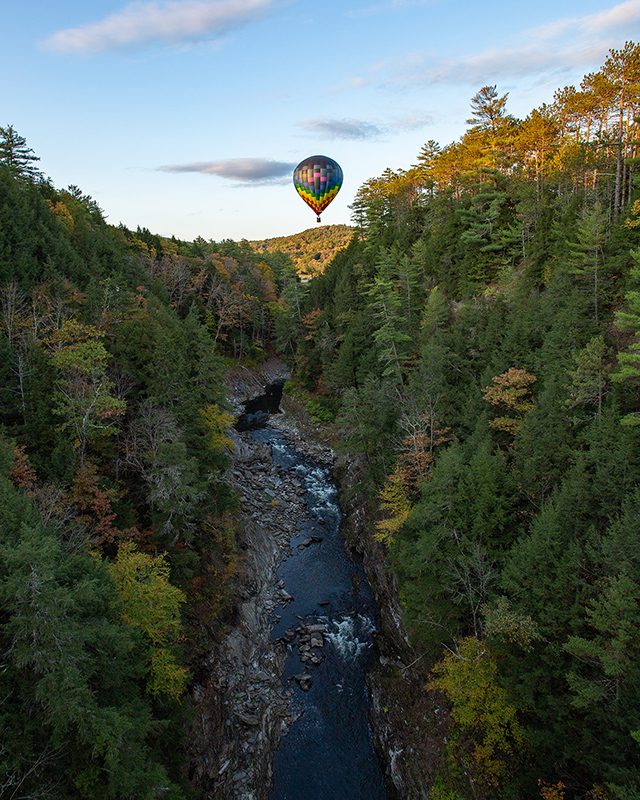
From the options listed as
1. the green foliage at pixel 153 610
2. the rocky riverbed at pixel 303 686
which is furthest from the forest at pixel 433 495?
the rocky riverbed at pixel 303 686

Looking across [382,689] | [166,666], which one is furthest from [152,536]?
[382,689]

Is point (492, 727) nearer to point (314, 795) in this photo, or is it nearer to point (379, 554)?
point (314, 795)

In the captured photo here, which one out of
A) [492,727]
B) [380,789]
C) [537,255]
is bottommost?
[380,789]

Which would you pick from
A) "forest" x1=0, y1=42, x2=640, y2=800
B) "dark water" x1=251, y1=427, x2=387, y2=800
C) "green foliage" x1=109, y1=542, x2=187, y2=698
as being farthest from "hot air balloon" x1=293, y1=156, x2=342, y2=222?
"green foliage" x1=109, y1=542, x2=187, y2=698

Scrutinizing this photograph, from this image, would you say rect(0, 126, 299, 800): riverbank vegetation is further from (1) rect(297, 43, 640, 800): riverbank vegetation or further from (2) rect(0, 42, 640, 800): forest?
(1) rect(297, 43, 640, 800): riverbank vegetation

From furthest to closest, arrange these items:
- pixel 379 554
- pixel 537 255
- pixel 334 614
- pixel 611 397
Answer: pixel 537 255, pixel 379 554, pixel 334 614, pixel 611 397

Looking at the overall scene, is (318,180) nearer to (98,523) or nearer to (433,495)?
(433,495)
